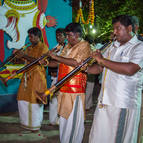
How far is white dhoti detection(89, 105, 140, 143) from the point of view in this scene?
2639mm

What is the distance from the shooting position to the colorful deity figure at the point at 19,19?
580 cm

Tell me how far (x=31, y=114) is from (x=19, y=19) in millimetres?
2846

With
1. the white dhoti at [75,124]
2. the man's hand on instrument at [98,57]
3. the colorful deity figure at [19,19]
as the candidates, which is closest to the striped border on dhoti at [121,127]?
the man's hand on instrument at [98,57]

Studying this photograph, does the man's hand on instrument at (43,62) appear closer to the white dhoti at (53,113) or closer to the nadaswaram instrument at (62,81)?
the nadaswaram instrument at (62,81)

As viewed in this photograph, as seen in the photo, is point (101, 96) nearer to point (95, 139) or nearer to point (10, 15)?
point (95, 139)

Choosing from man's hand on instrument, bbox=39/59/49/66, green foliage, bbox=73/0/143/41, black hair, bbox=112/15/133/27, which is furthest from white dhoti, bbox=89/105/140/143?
green foliage, bbox=73/0/143/41

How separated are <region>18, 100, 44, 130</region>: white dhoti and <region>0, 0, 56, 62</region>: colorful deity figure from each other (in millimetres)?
1735

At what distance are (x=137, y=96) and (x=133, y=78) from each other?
0.77 ft

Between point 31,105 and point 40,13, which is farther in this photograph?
point 40,13

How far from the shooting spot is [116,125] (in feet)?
8.74

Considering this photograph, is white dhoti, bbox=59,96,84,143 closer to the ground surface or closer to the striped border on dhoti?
the ground surface

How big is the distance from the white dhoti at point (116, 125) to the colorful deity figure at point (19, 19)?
12.9 ft

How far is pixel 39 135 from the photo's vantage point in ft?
14.8

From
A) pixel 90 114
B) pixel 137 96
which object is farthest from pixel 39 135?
pixel 137 96
